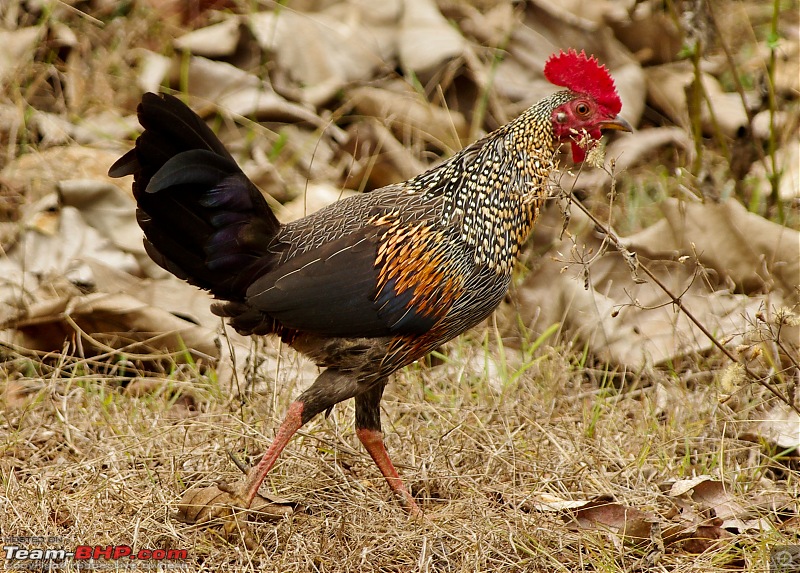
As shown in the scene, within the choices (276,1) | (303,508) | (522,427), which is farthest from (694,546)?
(276,1)

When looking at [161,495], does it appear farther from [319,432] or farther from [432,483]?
[432,483]

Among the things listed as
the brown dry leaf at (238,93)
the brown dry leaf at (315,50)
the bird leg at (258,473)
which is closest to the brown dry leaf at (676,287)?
the bird leg at (258,473)

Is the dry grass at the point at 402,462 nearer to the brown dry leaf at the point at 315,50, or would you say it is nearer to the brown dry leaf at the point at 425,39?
the brown dry leaf at the point at 425,39

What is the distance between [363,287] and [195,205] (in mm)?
694

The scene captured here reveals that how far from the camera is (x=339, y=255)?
3658mm

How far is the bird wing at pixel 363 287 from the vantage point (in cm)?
355

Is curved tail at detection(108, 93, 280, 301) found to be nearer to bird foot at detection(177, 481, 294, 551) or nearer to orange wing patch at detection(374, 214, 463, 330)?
orange wing patch at detection(374, 214, 463, 330)

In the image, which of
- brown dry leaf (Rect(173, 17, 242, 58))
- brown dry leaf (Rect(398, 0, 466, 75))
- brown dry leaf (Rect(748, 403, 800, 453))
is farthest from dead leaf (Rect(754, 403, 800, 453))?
brown dry leaf (Rect(173, 17, 242, 58))

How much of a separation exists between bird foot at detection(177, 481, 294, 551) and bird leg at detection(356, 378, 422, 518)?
461 millimetres

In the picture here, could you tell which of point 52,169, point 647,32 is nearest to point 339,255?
point 52,169

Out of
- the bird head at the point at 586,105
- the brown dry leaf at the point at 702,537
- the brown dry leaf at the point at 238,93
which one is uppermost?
the bird head at the point at 586,105

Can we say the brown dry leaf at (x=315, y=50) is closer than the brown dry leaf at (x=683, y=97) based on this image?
No

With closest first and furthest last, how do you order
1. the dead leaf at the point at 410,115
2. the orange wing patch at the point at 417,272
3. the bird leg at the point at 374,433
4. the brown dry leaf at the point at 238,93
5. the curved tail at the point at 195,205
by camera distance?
the curved tail at the point at 195,205 → the orange wing patch at the point at 417,272 → the bird leg at the point at 374,433 → the dead leaf at the point at 410,115 → the brown dry leaf at the point at 238,93

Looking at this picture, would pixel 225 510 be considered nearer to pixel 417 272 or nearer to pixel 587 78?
pixel 417 272
